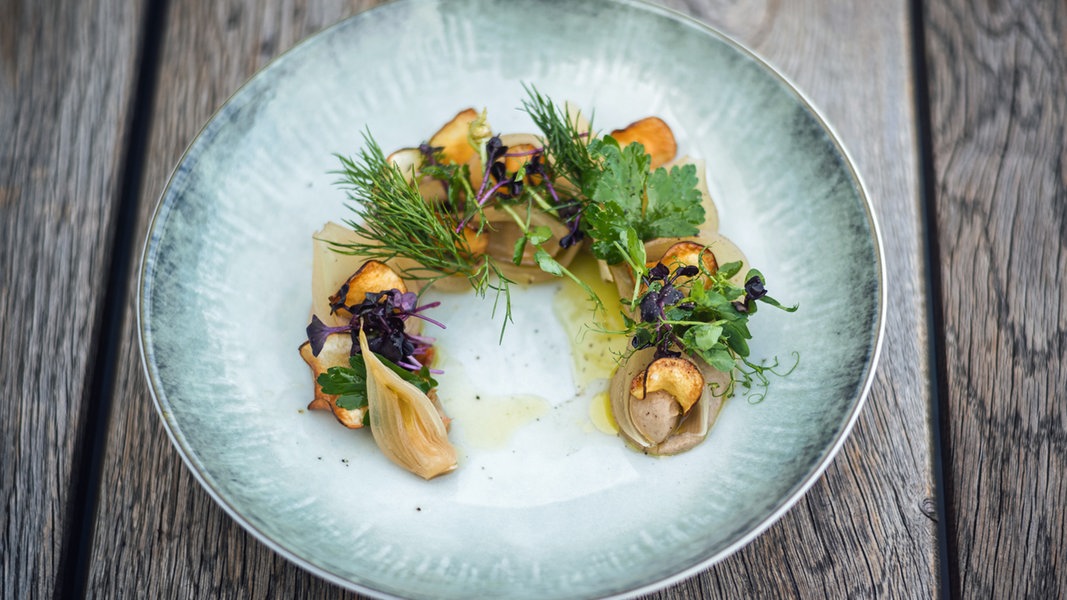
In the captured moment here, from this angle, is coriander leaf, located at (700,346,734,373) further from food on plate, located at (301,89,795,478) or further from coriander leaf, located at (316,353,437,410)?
coriander leaf, located at (316,353,437,410)

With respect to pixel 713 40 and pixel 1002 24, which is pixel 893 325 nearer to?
pixel 713 40

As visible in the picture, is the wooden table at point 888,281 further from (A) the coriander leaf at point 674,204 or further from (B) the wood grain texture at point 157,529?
(A) the coriander leaf at point 674,204

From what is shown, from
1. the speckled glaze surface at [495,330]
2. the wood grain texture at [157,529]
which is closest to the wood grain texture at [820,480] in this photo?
the wood grain texture at [157,529]

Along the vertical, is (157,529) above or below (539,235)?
below

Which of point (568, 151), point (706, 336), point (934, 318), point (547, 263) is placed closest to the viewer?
point (706, 336)

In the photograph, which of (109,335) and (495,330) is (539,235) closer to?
(495,330)

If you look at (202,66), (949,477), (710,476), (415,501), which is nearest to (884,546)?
(949,477)

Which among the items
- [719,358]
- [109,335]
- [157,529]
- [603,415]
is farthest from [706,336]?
[109,335]

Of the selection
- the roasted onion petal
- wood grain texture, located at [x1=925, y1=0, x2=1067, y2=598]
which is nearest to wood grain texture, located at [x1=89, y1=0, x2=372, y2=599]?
the roasted onion petal
